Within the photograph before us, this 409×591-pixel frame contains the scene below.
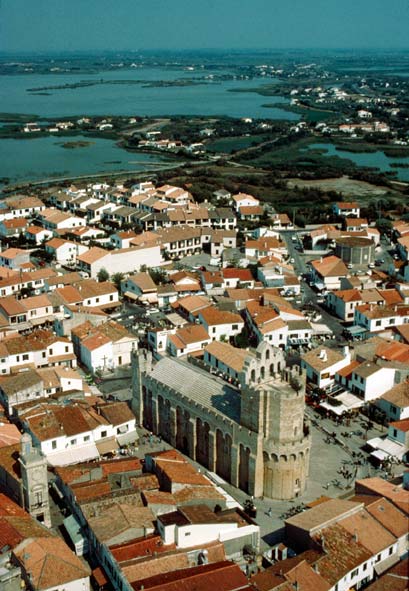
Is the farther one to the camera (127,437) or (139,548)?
(127,437)

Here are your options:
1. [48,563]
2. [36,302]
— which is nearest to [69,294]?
[36,302]

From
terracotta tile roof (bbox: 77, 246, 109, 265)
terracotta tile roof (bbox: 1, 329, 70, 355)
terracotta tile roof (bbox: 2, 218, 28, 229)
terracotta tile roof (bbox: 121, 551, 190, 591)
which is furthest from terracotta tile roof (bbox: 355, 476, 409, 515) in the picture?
terracotta tile roof (bbox: 2, 218, 28, 229)

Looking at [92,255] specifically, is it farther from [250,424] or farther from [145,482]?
[145,482]

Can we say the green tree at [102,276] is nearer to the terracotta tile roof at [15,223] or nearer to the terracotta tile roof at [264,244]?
the terracotta tile roof at [264,244]

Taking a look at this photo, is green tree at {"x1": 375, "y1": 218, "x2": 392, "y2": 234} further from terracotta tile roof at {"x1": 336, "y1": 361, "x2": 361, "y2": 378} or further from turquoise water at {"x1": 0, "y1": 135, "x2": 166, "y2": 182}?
turquoise water at {"x1": 0, "y1": 135, "x2": 166, "y2": 182}

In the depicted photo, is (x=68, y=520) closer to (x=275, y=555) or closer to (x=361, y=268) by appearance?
(x=275, y=555)

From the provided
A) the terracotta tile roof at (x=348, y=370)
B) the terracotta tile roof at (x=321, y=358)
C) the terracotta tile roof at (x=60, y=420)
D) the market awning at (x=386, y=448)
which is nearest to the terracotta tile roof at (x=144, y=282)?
the terracotta tile roof at (x=321, y=358)
